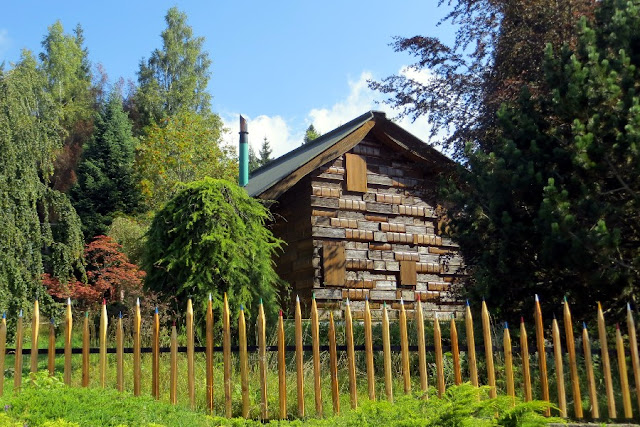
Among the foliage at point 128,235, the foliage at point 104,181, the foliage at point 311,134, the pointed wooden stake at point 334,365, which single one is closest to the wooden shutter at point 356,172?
the pointed wooden stake at point 334,365

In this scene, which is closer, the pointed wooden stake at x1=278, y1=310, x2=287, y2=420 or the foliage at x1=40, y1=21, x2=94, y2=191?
the pointed wooden stake at x1=278, y1=310, x2=287, y2=420

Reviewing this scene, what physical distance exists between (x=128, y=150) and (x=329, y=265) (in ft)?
76.8

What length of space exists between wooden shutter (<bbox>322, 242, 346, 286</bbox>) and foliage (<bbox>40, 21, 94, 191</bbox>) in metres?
30.5

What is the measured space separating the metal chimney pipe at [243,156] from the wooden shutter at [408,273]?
6404 millimetres

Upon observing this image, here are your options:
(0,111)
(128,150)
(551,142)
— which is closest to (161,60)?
(128,150)

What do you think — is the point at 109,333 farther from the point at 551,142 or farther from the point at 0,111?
the point at 551,142

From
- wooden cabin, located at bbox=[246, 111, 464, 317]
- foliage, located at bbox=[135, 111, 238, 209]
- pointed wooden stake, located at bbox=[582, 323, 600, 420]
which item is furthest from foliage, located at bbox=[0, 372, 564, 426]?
foliage, located at bbox=[135, 111, 238, 209]

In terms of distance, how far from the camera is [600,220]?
867 cm

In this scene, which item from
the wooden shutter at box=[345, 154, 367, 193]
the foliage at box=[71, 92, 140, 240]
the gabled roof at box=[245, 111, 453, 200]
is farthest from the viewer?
the foliage at box=[71, 92, 140, 240]

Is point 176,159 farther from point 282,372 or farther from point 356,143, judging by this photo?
Result: point 282,372

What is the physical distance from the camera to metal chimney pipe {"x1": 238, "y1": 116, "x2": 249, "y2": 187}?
69.1 ft

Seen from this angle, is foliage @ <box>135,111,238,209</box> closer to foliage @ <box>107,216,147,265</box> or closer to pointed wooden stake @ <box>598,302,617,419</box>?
foliage @ <box>107,216,147,265</box>

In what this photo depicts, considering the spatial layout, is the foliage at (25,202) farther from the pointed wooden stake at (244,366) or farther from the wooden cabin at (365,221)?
the pointed wooden stake at (244,366)

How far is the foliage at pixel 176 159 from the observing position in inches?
1214
